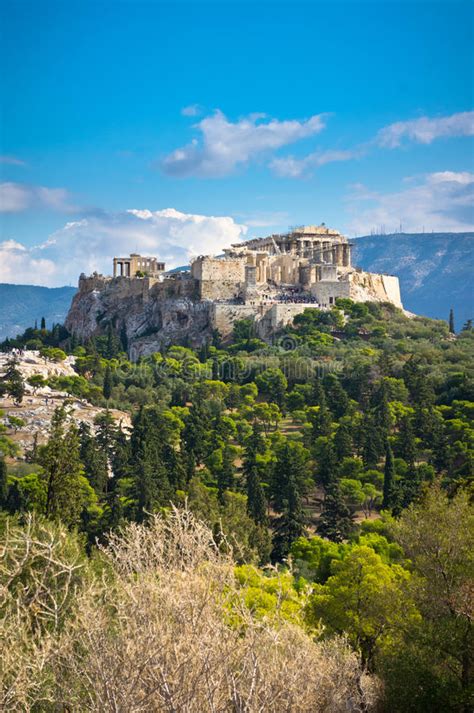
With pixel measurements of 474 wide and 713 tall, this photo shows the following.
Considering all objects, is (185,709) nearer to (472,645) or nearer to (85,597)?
(85,597)

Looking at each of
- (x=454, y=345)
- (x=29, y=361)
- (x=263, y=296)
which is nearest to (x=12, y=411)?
(x=29, y=361)

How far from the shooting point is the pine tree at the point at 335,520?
3931 cm

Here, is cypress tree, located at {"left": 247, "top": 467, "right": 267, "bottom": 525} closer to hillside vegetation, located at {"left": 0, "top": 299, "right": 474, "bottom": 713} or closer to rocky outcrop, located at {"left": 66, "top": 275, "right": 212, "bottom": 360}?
hillside vegetation, located at {"left": 0, "top": 299, "right": 474, "bottom": 713}

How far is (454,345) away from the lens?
73.5 meters

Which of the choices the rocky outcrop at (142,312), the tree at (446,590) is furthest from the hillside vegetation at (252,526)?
the rocky outcrop at (142,312)

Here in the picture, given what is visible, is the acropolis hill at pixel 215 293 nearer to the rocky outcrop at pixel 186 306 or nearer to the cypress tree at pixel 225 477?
the rocky outcrop at pixel 186 306

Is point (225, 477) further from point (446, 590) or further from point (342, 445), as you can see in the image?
point (446, 590)

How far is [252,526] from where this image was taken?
36.2m

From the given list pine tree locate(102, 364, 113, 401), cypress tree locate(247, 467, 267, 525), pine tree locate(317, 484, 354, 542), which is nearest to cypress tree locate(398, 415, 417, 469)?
pine tree locate(317, 484, 354, 542)

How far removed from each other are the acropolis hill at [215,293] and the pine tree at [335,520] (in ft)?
128

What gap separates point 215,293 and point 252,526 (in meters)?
50.1

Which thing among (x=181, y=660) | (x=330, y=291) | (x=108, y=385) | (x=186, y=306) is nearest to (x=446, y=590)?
(x=181, y=660)

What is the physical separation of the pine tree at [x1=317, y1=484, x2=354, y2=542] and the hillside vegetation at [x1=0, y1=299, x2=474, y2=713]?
0.10 metres

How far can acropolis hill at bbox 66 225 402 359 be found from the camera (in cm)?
8206
